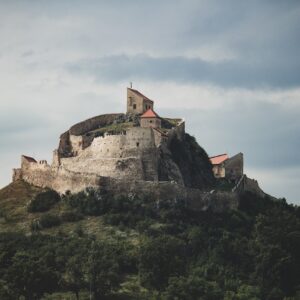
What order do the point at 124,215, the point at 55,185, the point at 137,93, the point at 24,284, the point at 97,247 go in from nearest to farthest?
the point at 24,284 → the point at 97,247 → the point at 124,215 → the point at 55,185 → the point at 137,93

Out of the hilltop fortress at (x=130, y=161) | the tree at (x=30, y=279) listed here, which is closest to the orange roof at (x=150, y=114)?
the hilltop fortress at (x=130, y=161)

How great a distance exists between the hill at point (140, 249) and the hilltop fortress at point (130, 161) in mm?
1697

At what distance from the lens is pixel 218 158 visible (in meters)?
155

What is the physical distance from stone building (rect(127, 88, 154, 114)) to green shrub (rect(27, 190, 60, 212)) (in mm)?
21599

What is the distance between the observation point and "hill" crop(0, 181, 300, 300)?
4412 inches

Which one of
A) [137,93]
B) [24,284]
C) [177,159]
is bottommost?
[24,284]

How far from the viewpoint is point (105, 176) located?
444 ft

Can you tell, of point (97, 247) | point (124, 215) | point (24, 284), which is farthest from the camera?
point (124, 215)

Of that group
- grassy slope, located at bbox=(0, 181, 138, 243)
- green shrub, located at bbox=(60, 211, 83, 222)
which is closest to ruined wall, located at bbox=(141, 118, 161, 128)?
grassy slope, located at bbox=(0, 181, 138, 243)

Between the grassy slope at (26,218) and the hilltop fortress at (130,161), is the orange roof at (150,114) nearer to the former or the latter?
the hilltop fortress at (130,161)

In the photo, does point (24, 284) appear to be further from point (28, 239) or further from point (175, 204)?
point (175, 204)

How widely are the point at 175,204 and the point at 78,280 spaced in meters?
23.3

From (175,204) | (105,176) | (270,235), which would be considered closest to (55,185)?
(105,176)

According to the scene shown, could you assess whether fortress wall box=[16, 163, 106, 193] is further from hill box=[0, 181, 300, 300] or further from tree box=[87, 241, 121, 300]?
tree box=[87, 241, 121, 300]
